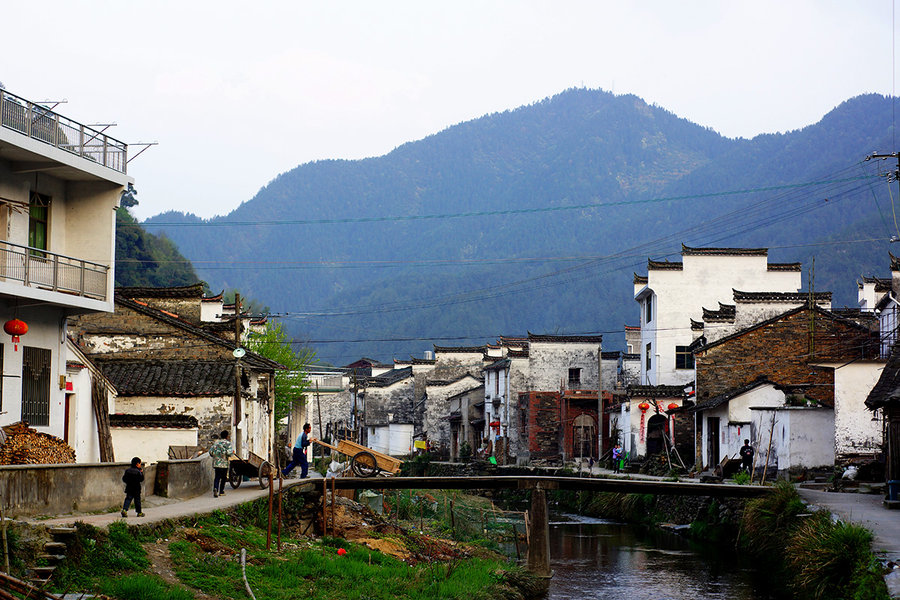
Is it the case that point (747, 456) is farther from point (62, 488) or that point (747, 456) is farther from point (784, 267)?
point (62, 488)

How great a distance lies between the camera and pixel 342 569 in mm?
21141

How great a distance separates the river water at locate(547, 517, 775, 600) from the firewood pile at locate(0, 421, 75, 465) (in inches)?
484

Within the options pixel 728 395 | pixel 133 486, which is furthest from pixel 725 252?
pixel 133 486

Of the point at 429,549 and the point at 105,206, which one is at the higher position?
the point at 105,206

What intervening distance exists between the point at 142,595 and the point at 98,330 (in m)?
23.7

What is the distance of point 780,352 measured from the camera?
4725 centimetres

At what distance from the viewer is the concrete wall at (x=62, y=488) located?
16094 mm

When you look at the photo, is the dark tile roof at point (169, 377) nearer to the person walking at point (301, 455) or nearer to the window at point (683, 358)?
the person walking at point (301, 455)

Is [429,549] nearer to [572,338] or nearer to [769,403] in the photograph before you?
[769,403]

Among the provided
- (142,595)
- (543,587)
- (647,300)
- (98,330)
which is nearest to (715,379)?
(647,300)

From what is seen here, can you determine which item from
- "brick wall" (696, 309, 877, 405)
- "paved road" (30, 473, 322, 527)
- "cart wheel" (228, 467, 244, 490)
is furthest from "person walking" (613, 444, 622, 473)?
"cart wheel" (228, 467, 244, 490)

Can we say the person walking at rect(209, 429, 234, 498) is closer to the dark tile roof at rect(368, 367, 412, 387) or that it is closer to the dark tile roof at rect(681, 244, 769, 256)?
the dark tile roof at rect(681, 244, 769, 256)

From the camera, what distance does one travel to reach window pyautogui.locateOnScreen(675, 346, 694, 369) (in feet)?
204

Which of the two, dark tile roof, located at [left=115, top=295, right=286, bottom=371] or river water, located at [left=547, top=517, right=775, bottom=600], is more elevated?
dark tile roof, located at [left=115, top=295, right=286, bottom=371]
